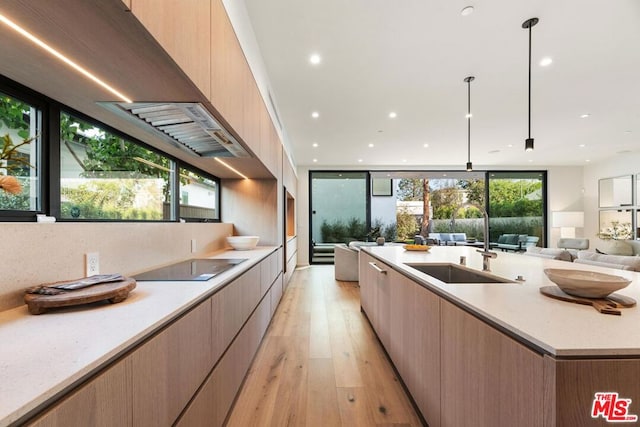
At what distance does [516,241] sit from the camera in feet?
25.3

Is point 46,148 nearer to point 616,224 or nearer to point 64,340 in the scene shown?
point 64,340

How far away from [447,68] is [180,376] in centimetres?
350

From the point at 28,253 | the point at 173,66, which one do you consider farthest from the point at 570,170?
the point at 28,253

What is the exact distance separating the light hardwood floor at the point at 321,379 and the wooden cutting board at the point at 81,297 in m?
1.12

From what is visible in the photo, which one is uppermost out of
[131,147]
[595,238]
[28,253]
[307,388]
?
[131,147]

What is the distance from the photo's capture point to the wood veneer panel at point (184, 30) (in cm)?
88

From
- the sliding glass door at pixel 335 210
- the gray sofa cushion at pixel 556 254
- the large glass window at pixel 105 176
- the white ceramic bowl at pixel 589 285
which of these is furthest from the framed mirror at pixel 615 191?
the large glass window at pixel 105 176

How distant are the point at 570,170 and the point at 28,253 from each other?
10876 mm

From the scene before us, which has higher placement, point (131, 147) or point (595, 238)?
point (131, 147)

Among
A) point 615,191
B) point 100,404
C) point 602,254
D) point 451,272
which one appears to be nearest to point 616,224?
point 615,191

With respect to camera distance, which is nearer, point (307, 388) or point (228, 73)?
point (228, 73)

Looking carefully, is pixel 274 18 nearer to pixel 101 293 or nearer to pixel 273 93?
pixel 273 93

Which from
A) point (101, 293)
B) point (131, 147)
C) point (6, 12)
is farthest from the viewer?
point (131, 147)

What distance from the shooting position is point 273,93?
11.2 feet
